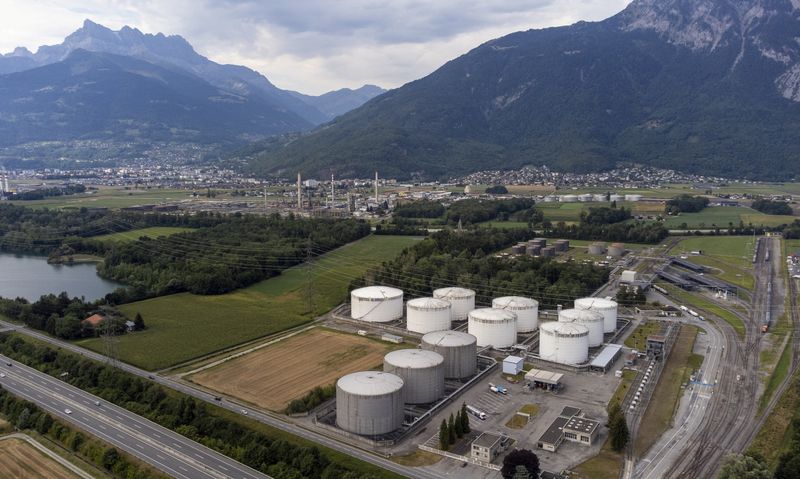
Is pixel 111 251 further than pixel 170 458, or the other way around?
pixel 111 251

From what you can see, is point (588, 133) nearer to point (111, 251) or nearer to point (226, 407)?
point (111, 251)

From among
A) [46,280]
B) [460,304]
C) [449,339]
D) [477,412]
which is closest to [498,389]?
[477,412]

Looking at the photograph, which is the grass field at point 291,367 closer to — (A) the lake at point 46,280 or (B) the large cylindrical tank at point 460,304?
(B) the large cylindrical tank at point 460,304

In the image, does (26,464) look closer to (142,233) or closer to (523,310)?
(523,310)

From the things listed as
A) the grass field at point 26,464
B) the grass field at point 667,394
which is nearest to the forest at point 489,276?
the grass field at point 667,394

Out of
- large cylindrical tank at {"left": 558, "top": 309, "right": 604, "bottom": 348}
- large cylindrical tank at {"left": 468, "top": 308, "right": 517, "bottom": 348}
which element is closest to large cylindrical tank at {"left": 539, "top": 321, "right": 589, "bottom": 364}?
large cylindrical tank at {"left": 558, "top": 309, "right": 604, "bottom": 348}

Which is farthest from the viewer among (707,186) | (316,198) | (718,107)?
(718,107)

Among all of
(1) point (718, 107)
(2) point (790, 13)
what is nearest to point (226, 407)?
(1) point (718, 107)
